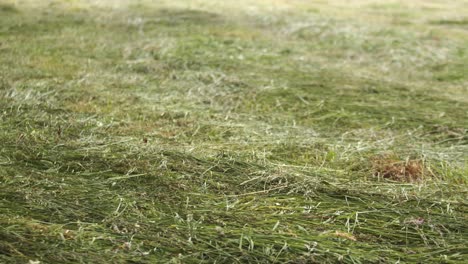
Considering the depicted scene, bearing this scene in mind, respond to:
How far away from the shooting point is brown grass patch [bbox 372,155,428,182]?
8.99 ft

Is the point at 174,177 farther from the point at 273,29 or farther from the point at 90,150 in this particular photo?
the point at 273,29

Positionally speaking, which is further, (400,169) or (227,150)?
(227,150)

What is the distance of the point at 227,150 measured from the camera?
2.96m

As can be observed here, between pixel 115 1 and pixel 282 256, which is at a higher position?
pixel 115 1

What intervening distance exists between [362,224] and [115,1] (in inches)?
353

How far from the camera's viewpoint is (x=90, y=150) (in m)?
2.79

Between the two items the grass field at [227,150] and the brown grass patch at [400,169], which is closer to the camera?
the grass field at [227,150]

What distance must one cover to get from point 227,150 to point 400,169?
96 cm

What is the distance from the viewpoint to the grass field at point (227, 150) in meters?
2.04

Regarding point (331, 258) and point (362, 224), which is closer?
point (331, 258)

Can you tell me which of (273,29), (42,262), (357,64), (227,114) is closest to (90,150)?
(42,262)

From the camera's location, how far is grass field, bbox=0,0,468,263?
204 cm

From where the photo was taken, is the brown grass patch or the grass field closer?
the grass field

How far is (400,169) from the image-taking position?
279cm
